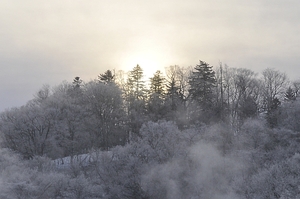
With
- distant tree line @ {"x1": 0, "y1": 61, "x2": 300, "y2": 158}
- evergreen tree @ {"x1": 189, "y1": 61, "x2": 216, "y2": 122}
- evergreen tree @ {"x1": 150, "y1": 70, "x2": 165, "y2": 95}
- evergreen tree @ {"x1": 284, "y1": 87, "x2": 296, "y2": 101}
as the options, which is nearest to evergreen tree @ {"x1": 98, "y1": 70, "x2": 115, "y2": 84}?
distant tree line @ {"x1": 0, "y1": 61, "x2": 300, "y2": 158}

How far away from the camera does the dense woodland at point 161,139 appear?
123ft

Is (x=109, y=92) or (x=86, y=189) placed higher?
(x=109, y=92)

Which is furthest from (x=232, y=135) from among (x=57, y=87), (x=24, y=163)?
(x=57, y=87)

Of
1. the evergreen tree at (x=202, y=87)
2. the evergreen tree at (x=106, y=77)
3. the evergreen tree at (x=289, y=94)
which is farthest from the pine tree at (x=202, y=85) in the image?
the evergreen tree at (x=106, y=77)

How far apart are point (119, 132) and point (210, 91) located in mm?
14460

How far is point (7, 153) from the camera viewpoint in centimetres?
4309

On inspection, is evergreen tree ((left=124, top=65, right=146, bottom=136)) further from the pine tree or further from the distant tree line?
the pine tree

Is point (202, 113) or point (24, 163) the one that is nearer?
point (24, 163)

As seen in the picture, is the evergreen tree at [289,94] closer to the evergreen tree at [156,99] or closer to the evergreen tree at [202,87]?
the evergreen tree at [202,87]

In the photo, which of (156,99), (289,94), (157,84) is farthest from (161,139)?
(289,94)

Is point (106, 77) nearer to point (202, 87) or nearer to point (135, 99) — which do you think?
point (135, 99)

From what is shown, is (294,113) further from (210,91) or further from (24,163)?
(24,163)

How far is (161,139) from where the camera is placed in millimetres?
43312

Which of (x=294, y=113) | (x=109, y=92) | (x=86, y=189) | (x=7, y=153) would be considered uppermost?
(x=109, y=92)
